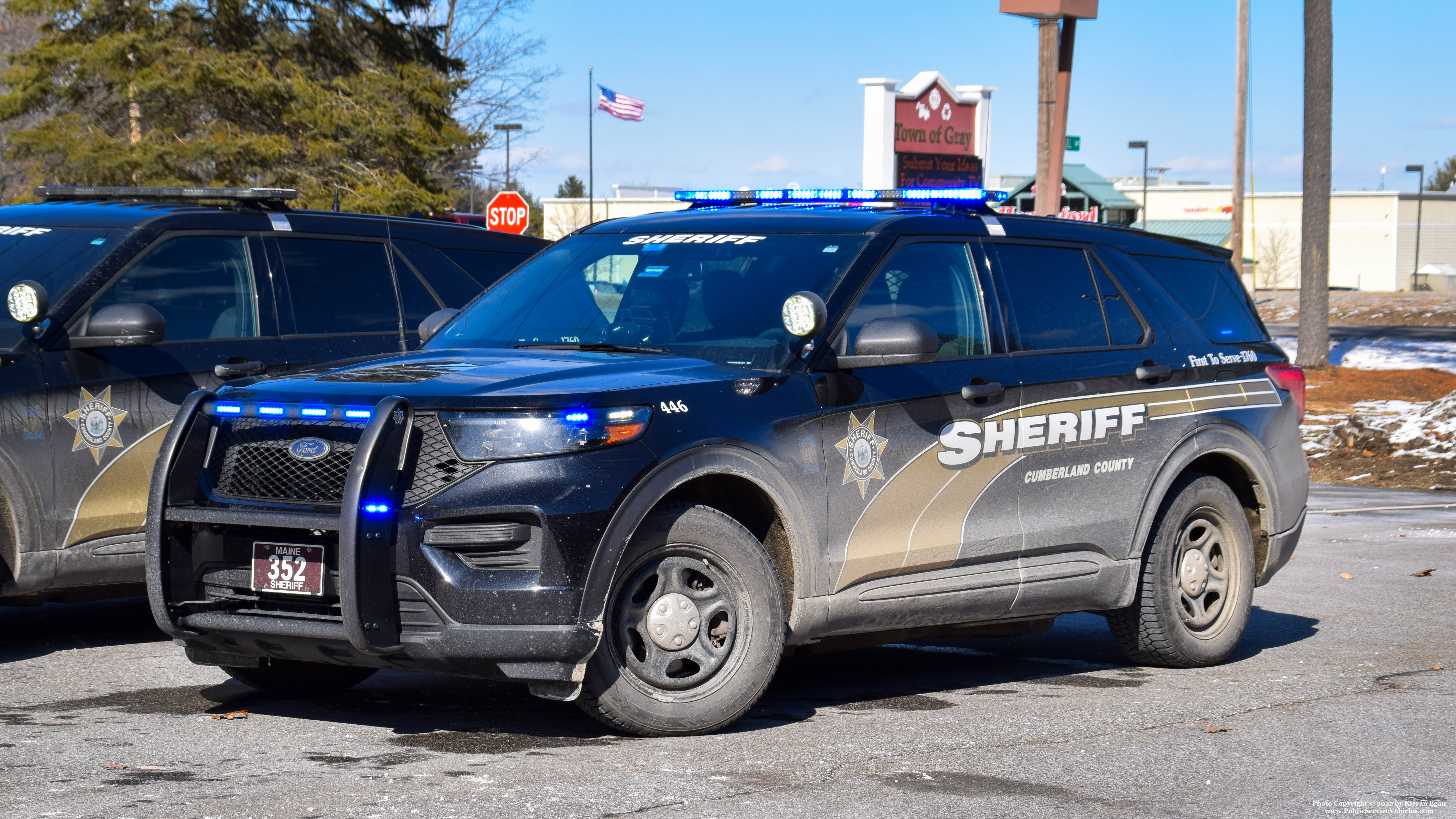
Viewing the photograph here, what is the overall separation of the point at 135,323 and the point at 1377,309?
4694cm

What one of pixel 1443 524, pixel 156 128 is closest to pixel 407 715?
pixel 1443 524

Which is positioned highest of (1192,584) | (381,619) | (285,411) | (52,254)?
(52,254)

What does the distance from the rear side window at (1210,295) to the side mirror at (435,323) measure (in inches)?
122

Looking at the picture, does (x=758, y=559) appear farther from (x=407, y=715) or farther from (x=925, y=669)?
(x=925, y=669)

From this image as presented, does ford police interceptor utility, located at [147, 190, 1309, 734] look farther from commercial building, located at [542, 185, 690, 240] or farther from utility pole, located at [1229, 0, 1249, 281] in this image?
commercial building, located at [542, 185, 690, 240]

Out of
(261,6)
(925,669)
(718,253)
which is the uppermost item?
(261,6)

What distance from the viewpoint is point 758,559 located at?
5430 millimetres

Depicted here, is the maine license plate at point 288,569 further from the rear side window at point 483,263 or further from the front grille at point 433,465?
the rear side window at point 483,263

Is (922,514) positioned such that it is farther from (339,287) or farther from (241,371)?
(339,287)

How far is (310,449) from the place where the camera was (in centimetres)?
510

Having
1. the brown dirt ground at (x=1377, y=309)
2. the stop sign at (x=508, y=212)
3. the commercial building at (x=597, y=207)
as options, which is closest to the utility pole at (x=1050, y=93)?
the stop sign at (x=508, y=212)

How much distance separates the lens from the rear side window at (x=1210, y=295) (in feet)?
24.5

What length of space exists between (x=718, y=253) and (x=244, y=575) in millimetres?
2188

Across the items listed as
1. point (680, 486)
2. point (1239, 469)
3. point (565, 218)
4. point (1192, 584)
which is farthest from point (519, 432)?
point (565, 218)
